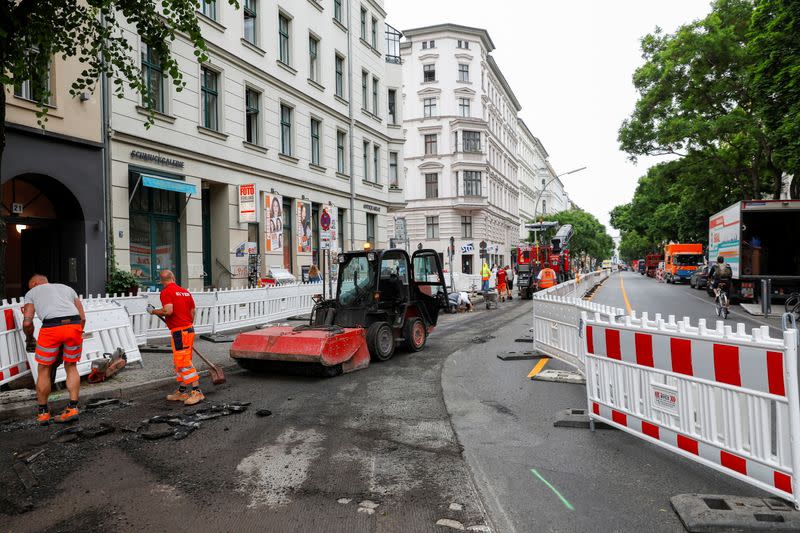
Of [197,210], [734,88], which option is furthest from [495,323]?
[734,88]

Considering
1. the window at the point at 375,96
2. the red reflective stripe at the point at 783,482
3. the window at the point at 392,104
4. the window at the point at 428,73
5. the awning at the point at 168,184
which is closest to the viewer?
the red reflective stripe at the point at 783,482

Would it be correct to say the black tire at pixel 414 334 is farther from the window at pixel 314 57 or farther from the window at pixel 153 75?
the window at pixel 314 57

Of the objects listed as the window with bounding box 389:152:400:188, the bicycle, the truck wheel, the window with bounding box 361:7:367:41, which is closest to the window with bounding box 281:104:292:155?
the window with bounding box 361:7:367:41

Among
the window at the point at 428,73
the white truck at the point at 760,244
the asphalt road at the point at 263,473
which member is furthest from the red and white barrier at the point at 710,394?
the window at the point at 428,73

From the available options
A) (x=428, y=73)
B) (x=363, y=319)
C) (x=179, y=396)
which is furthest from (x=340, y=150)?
(x=428, y=73)

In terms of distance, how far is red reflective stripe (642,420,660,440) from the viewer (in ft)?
14.4

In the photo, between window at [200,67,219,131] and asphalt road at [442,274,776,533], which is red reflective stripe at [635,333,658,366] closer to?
asphalt road at [442,274,776,533]

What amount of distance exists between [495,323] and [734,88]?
19.3 meters

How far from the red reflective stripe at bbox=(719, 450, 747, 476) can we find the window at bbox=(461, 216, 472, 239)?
156 ft

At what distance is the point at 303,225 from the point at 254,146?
4205 millimetres

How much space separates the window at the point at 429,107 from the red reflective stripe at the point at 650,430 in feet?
165

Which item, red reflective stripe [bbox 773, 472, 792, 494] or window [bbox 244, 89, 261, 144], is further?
window [bbox 244, 89, 261, 144]

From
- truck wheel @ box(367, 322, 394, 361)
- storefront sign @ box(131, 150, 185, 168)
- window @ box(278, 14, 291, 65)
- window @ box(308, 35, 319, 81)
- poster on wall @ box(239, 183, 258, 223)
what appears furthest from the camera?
window @ box(308, 35, 319, 81)

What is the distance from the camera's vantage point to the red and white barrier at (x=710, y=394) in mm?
3318
